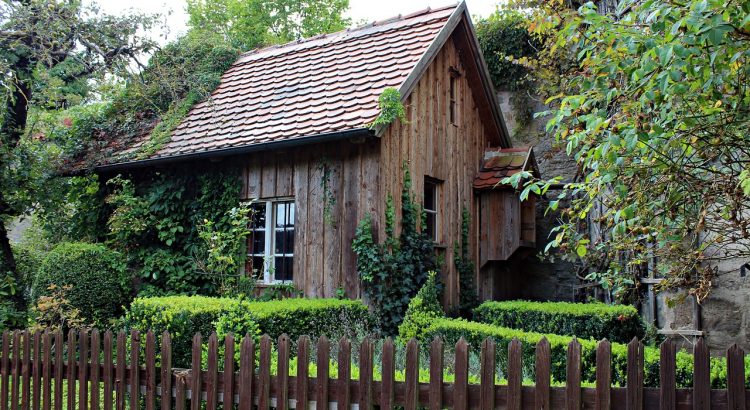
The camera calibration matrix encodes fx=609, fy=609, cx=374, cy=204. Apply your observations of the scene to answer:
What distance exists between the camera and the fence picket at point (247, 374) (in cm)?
422

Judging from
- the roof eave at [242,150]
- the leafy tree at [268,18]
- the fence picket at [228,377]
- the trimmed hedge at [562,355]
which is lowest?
the trimmed hedge at [562,355]

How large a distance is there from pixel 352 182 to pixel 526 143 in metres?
8.34

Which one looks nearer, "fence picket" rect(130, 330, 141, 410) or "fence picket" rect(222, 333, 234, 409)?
"fence picket" rect(222, 333, 234, 409)

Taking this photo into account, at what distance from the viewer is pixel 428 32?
11.1m

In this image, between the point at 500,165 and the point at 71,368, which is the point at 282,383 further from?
the point at 500,165

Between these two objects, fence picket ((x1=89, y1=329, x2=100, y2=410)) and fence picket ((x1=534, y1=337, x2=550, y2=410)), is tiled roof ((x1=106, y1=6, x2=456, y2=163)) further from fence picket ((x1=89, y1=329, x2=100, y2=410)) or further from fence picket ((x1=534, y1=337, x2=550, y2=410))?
fence picket ((x1=534, y1=337, x2=550, y2=410))

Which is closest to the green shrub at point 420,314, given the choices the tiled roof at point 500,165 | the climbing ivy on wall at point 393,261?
the climbing ivy on wall at point 393,261

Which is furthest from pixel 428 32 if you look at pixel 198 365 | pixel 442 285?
pixel 198 365

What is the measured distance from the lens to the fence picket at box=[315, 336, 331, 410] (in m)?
3.95

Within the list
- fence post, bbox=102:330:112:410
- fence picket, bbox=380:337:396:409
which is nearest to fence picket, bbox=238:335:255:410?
fence picket, bbox=380:337:396:409

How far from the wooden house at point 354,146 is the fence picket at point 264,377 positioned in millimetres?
5236

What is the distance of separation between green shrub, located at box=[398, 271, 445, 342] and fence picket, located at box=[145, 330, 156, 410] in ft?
14.6

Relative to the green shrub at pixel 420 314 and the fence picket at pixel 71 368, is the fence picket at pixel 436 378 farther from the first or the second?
the green shrub at pixel 420 314

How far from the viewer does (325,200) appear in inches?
391
